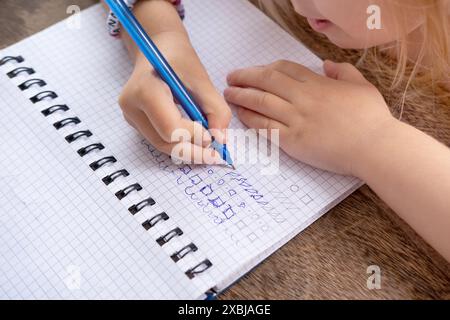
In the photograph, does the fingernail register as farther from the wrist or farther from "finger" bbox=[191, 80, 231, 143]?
the wrist

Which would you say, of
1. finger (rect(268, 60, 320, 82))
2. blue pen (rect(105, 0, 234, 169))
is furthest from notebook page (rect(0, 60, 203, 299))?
finger (rect(268, 60, 320, 82))

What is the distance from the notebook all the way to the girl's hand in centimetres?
2

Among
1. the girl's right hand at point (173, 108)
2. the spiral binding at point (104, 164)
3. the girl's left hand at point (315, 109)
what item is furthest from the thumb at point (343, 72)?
the spiral binding at point (104, 164)

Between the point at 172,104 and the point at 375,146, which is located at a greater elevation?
the point at 172,104

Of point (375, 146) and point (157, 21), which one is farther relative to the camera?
point (157, 21)

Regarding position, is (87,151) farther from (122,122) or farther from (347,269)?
(347,269)

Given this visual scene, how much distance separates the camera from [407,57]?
706 millimetres

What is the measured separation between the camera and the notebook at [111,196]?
1.72 ft

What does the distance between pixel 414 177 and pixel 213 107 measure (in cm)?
22

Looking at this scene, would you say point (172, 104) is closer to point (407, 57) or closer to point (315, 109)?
point (315, 109)

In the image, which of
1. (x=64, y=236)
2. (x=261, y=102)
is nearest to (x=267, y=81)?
(x=261, y=102)
